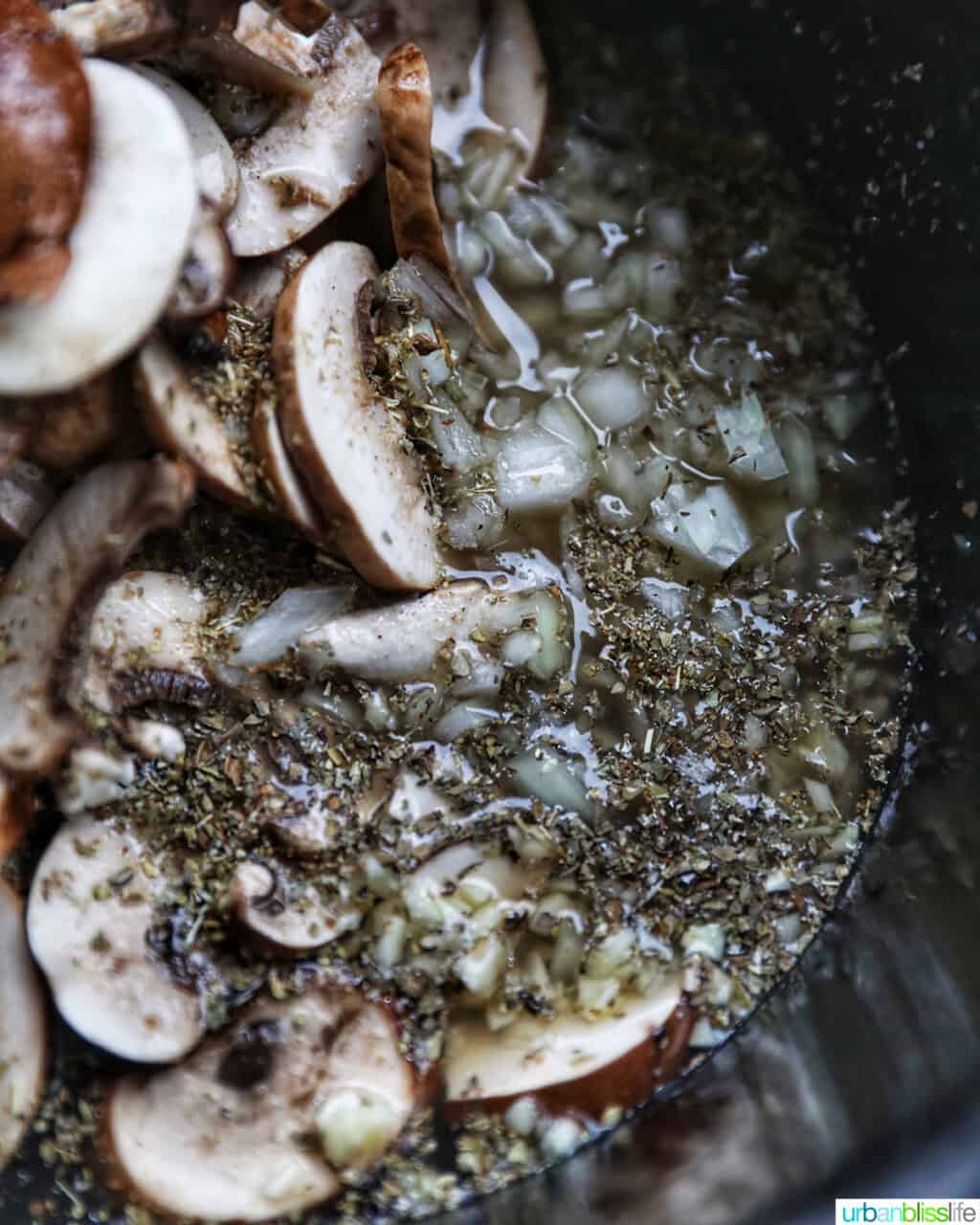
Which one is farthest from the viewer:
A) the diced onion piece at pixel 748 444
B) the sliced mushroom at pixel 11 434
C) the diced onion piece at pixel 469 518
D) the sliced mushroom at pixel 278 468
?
the diced onion piece at pixel 748 444

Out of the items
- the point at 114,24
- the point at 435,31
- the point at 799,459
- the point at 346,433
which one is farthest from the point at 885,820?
the point at 114,24

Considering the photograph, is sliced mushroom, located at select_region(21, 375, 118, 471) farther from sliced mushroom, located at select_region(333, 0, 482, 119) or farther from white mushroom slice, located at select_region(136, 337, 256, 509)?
sliced mushroom, located at select_region(333, 0, 482, 119)

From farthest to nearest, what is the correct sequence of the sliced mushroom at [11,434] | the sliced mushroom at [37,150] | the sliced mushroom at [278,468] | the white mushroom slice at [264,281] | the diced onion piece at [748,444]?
1. the diced onion piece at [748,444]
2. the white mushroom slice at [264,281]
3. the sliced mushroom at [278,468]
4. the sliced mushroom at [11,434]
5. the sliced mushroom at [37,150]

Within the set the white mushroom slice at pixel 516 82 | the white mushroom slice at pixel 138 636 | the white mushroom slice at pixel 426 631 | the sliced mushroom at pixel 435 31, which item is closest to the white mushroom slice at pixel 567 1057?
the white mushroom slice at pixel 426 631

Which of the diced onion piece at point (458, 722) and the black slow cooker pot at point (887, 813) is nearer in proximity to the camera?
the black slow cooker pot at point (887, 813)

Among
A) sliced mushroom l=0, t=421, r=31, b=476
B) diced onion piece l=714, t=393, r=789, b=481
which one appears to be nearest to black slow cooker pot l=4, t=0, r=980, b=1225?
diced onion piece l=714, t=393, r=789, b=481

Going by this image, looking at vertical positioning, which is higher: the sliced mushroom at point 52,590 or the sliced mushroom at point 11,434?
the sliced mushroom at point 11,434

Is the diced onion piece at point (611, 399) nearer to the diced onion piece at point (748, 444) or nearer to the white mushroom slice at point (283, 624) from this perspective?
the diced onion piece at point (748, 444)
